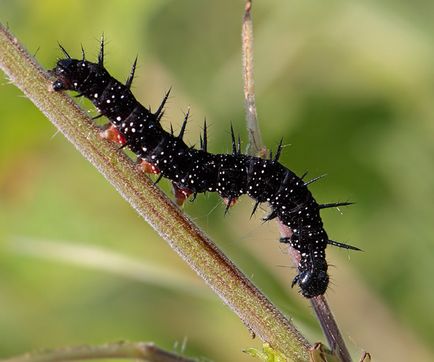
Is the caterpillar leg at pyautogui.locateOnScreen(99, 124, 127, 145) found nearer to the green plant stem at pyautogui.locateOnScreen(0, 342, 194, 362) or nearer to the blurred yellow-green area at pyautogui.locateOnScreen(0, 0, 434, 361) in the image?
the green plant stem at pyautogui.locateOnScreen(0, 342, 194, 362)

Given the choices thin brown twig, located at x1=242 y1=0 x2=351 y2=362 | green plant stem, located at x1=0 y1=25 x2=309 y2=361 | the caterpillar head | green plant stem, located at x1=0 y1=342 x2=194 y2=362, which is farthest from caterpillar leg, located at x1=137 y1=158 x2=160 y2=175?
green plant stem, located at x1=0 y1=342 x2=194 y2=362

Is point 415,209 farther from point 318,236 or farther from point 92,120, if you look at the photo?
point 92,120

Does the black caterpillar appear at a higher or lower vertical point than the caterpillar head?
higher

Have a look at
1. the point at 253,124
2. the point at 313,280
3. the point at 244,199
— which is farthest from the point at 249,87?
the point at 244,199

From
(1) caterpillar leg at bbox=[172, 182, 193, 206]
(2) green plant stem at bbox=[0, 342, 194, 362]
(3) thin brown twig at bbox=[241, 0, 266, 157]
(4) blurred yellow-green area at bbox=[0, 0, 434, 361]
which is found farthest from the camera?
(4) blurred yellow-green area at bbox=[0, 0, 434, 361]

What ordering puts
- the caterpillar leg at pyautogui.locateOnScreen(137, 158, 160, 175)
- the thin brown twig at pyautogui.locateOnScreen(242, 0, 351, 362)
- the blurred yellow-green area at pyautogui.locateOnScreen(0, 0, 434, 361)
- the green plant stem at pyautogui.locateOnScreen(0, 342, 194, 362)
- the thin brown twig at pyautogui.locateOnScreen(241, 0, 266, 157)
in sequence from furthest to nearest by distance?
the blurred yellow-green area at pyautogui.locateOnScreen(0, 0, 434, 361), the caterpillar leg at pyautogui.locateOnScreen(137, 158, 160, 175), the thin brown twig at pyautogui.locateOnScreen(241, 0, 266, 157), the thin brown twig at pyautogui.locateOnScreen(242, 0, 351, 362), the green plant stem at pyautogui.locateOnScreen(0, 342, 194, 362)

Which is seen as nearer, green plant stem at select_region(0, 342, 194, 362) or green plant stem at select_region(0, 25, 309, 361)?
green plant stem at select_region(0, 342, 194, 362)

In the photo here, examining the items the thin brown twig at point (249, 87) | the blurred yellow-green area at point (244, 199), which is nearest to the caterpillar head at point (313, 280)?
the thin brown twig at point (249, 87)

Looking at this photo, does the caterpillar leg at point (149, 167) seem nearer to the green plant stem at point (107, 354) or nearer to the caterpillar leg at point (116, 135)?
the caterpillar leg at point (116, 135)

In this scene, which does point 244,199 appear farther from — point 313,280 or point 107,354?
point 107,354
